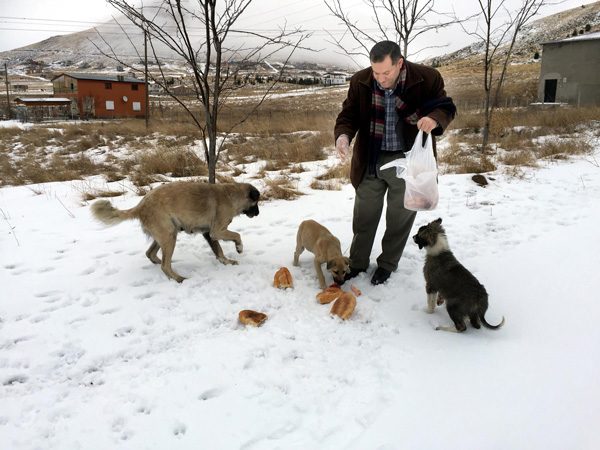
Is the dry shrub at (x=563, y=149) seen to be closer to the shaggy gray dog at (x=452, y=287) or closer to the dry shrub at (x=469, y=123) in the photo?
the dry shrub at (x=469, y=123)

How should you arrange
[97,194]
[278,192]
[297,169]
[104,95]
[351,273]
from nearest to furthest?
1. [351,273]
2. [278,192]
3. [97,194]
4. [297,169]
5. [104,95]

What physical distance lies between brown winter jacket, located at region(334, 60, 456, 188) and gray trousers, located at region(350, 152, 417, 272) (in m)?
0.17

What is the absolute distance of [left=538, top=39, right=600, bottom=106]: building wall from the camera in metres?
26.7

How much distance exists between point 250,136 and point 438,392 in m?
16.1

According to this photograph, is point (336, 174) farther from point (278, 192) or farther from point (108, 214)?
point (108, 214)

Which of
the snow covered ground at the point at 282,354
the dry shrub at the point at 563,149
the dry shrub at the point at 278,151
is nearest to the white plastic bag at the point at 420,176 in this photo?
the snow covered ground at the point at 282,354

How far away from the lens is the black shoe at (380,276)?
4.26m

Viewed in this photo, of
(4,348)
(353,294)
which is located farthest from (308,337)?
(4,348)

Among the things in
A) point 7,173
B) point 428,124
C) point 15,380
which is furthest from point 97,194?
point 428,124

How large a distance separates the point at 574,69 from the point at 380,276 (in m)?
32.7

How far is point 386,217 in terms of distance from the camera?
168 inches

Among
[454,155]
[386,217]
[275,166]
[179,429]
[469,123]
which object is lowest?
[179,429]

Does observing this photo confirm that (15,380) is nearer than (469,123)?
Yes

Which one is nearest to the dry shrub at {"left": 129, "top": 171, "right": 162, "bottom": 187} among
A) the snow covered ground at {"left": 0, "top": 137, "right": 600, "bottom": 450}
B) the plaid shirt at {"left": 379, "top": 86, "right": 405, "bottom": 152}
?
the snow covered ground at {"left": 0, "top": 137, "right": 600, "bottom": 450}
